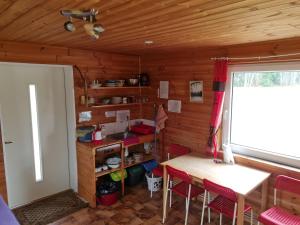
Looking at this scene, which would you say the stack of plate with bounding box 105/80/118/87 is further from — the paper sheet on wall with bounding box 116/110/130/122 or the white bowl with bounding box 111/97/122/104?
the paper sheet on wall with bounding box 116/110/130/122

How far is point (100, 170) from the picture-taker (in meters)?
3.20

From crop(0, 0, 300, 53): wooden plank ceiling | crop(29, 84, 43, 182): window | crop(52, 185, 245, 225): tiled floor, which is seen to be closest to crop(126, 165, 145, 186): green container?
crop(52, 185, 245, 225): tiled floor

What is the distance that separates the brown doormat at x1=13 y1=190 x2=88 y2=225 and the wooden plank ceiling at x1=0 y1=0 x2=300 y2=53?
2.17m

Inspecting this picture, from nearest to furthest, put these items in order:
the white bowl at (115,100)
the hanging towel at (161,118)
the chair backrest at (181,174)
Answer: the chair backrest at (181,174) < the white bowl at (115,100) < the hanging towel at (161,118)

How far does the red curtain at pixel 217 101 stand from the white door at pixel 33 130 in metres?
2.15

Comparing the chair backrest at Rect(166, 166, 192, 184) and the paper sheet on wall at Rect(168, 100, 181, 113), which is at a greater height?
the paper sheet on wall at Rect(168, 100, 181, 113)

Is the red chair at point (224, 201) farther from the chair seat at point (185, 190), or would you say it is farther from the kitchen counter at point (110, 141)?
the kitchen counter at point (110, 141)

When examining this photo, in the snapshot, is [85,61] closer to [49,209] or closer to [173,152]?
[173,152]

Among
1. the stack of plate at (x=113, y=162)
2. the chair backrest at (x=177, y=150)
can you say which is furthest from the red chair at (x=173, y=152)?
the stack of plate at (x=113, y=162)

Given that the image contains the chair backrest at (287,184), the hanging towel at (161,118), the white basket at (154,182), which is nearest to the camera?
the chair backrest at (287,184)

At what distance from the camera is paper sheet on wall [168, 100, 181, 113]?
351cm

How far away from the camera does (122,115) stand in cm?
389

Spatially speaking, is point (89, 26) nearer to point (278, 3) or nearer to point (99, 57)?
point (278, 3)

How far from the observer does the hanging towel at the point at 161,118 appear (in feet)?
12.1
